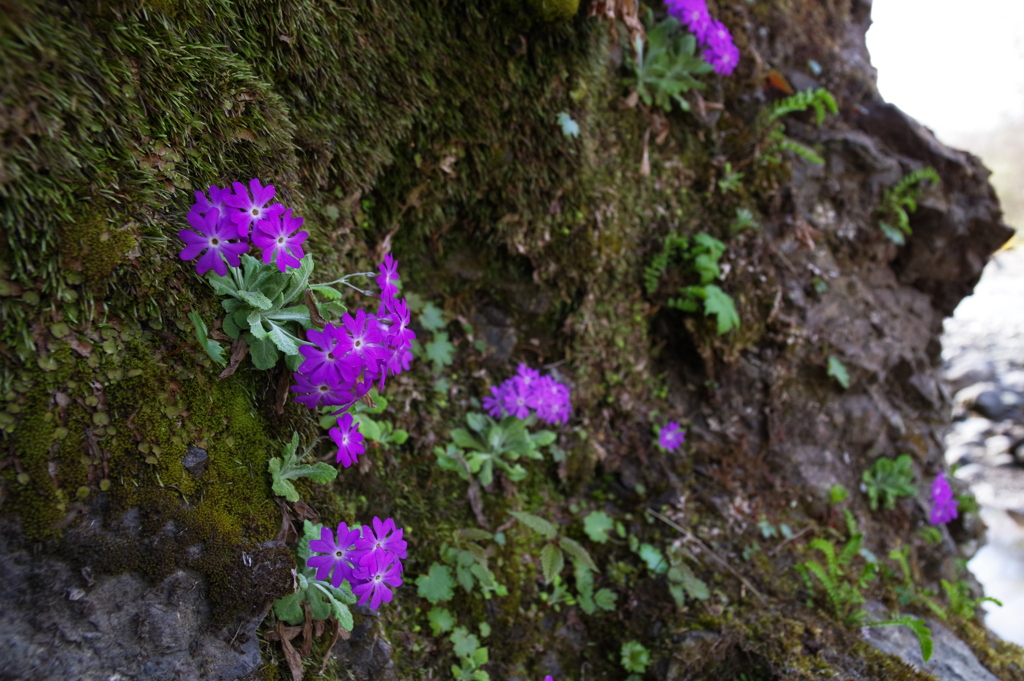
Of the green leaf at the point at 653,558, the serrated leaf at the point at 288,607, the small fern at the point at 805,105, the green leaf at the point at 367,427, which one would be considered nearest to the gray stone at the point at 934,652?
the green leaf at the point at 653,558

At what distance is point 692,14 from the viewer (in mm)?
4207

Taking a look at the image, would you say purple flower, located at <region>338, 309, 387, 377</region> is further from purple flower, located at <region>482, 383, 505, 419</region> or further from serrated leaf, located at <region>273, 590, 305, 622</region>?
purple flower, located at <region>482, 383, 505, 419</region>

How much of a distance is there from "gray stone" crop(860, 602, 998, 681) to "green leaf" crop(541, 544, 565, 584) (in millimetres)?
1959

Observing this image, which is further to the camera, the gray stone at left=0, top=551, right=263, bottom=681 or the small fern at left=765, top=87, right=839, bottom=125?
the small fern at left=765, top=87, right=839, bottom=125

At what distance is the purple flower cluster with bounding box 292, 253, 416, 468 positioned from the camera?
227 centimetres

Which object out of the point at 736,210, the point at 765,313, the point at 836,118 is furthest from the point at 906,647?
the point at 836,118

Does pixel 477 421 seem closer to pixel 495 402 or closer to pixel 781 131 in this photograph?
pixel 495 402

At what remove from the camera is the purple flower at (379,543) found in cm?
230

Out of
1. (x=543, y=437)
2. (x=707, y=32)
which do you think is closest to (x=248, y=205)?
(x=543, y=437)

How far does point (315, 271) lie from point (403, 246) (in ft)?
2.96

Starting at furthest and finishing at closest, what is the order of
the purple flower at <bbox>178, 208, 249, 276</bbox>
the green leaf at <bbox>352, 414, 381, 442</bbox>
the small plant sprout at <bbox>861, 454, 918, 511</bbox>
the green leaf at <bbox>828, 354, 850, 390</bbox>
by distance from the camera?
1. the small plant sprout at <bbox>861, 454, 918, 511</bbox>
2. the green leaf at <bbox>828, 354, 850, 390</bbox>
3. the green leaf at <bbox>352, 414, 381, 442</bbox>
4. the purple flower at <bbox>178, 208, 249, 276</bbox>

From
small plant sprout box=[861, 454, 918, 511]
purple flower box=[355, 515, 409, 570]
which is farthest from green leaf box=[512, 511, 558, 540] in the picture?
small plant sprout box=[861, 454, 918, 511]

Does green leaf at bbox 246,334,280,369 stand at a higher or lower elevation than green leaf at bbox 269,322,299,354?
lower

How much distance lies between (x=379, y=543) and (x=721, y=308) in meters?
2.99
